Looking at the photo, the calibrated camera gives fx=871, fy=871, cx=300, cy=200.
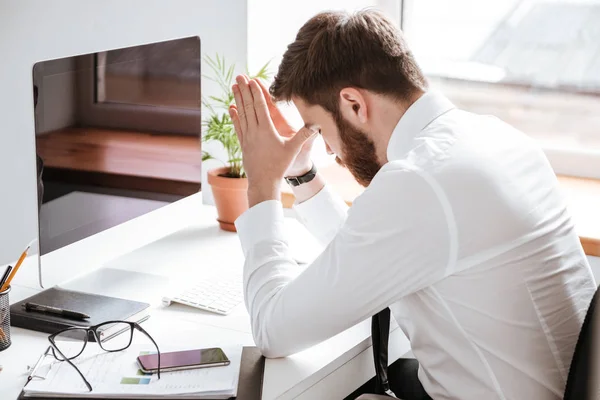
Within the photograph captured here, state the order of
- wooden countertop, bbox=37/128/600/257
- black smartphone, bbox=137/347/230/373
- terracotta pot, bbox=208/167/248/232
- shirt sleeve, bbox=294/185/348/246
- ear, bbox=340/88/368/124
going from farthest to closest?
1. terracotta pot, bbox=208/167/248/232
2. shirt sleeve, bbox=294/185/348/246
3. wooden countertop, bbox=37/128/600/257
4. ear, bbox=340/88/368/124
5. black smartphone, bbox=137/347/230/373

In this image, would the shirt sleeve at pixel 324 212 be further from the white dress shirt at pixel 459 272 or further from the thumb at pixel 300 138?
the white dress shirt at pixel 459 272

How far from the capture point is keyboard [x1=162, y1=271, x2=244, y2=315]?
171 centimetres

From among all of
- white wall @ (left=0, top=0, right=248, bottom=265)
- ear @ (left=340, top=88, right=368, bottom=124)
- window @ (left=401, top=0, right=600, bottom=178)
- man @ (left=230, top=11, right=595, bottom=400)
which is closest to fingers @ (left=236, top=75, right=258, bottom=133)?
man @ (left=230, top=11, right=595, bottom=400)

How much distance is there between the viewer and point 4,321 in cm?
148

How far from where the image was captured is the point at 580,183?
2.57m

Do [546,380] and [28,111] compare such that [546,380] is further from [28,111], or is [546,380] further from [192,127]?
[28,111]

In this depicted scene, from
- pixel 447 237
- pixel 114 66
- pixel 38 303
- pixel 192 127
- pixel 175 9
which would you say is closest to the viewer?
pixel 447 237

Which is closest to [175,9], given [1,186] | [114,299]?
[1,186]

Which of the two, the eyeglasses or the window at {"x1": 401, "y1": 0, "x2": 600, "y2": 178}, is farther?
the window at {"x1": 401, "y1": 0, "x2": 600, "y2": 178}

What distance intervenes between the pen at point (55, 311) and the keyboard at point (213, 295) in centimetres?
18

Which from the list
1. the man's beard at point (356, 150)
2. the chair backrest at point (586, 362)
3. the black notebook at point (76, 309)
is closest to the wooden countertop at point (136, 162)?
the black notebook at point (76, 309)

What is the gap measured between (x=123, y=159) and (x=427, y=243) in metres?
0.73

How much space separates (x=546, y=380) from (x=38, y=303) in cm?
93

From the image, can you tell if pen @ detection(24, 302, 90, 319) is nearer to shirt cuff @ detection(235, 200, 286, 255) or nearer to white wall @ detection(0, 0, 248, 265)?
shirt cuff @ detection(235, 200, 286, 255)
